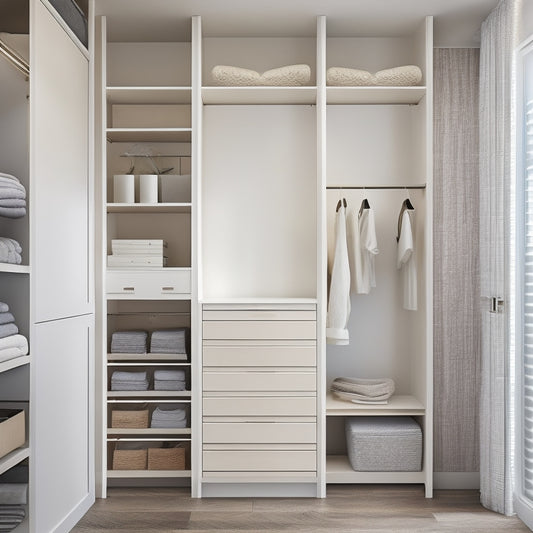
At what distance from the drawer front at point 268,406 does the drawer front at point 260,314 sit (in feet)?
1.46

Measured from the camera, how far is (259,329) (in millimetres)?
3834

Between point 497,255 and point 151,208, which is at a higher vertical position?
point 151,208

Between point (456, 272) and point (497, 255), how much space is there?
61 centimetres

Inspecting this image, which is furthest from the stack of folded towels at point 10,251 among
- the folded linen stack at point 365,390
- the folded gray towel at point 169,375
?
the folded linen stack at point 365,390

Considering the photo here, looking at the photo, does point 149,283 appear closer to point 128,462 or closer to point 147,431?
point 147,431

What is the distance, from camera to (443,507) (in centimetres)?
370

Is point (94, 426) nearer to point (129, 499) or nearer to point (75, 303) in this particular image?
point (129, 499)

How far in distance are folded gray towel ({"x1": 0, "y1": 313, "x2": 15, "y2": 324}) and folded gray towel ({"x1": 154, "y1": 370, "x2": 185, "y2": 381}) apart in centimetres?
141

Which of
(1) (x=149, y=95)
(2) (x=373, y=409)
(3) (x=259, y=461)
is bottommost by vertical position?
(3) (x=259, y=461)

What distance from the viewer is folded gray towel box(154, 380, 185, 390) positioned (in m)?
3.94

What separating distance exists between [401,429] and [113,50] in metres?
2.86

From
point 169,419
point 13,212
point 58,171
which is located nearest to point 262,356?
point 169,419

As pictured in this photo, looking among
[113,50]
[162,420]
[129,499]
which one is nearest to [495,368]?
[162,420]

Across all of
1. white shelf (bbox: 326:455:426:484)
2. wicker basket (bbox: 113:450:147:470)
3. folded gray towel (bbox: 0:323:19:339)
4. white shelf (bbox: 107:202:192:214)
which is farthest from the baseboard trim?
folded gray towel (bbox: 0:323:19:339)
